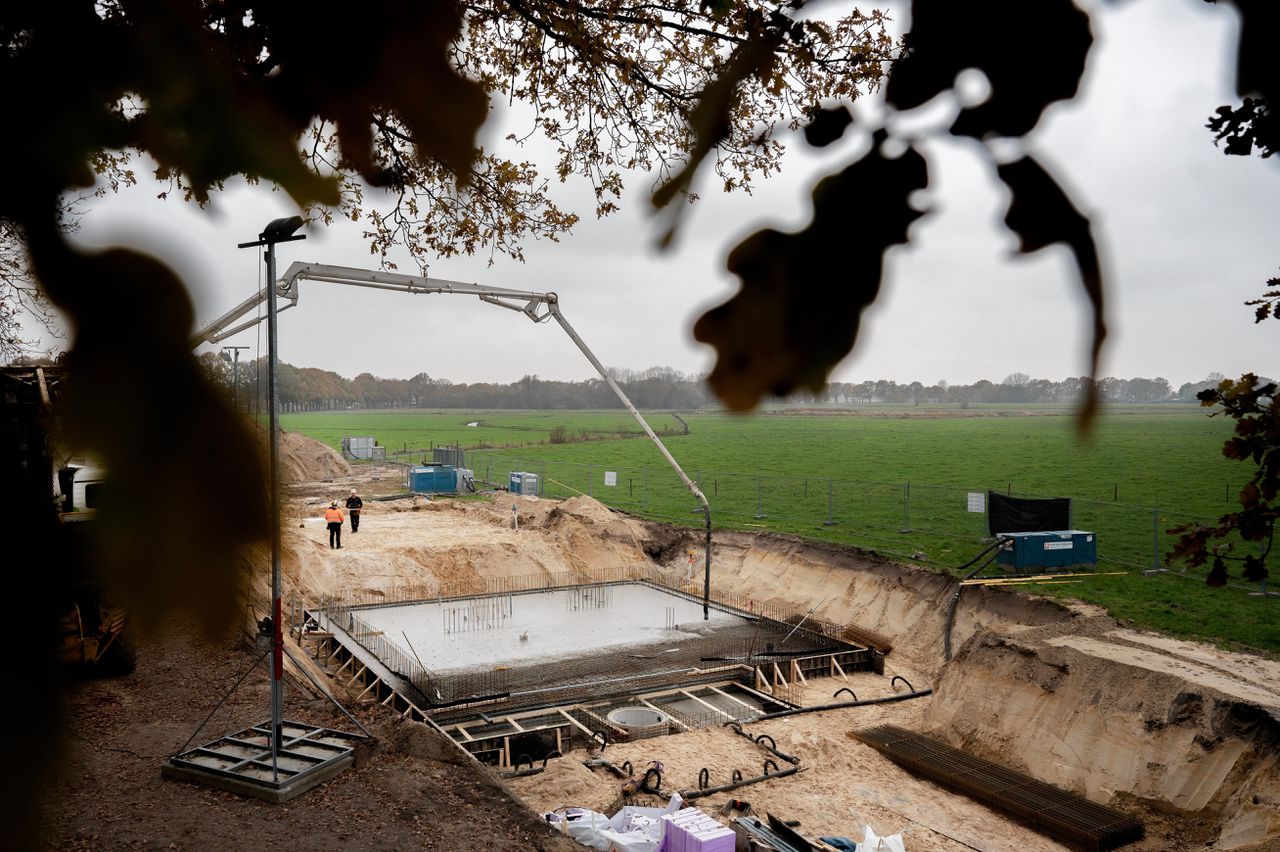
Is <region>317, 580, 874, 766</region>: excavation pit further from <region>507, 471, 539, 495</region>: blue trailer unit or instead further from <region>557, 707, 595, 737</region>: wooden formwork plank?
<region>507, 471, 539, 495</region>: blue trailer unit

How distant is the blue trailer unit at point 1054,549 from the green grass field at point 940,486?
0.70m

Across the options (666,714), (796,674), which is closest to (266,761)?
(666,714)

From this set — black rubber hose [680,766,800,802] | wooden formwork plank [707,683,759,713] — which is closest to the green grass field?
wooden formwork plank [707,683,759,713]

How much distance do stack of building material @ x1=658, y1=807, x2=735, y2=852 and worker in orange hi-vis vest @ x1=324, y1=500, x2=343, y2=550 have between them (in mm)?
15088

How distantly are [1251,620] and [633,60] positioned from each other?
17008 mm

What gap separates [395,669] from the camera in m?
15.5

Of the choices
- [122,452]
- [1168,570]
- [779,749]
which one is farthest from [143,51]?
[1168,570]

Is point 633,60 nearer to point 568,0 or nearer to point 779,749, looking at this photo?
point 568,0

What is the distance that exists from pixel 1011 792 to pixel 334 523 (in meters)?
18.1

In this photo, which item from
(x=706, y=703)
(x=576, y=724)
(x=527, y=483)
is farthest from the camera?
(x=527, y=483)

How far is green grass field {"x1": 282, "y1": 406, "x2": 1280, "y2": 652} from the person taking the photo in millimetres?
13977

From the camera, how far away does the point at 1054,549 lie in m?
18.5

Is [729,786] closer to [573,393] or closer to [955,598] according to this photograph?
[955,598]

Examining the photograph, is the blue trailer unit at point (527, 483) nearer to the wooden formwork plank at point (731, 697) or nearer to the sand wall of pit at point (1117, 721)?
the wooden formwork plank at point (731, 697)
